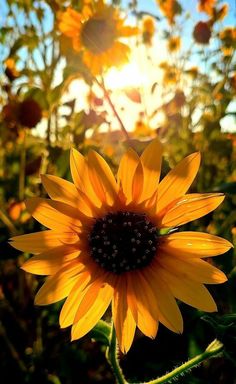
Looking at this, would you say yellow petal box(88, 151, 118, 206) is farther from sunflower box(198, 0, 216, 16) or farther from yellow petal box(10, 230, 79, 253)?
sunflower box(198, 0, 216, 16)

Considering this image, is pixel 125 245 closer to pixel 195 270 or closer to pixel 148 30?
pixel 195 270

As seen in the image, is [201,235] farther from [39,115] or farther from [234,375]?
[39,115]

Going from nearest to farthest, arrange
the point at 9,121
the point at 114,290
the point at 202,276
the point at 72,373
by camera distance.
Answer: the point at 202,276, the point at 114,290, the point at 72,373, the point at 9,121

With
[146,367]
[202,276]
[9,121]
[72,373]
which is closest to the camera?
[202,276]

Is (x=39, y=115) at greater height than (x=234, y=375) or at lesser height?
greater

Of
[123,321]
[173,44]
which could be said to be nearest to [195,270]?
[123,321]

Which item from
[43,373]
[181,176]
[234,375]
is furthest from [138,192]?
[43,373]

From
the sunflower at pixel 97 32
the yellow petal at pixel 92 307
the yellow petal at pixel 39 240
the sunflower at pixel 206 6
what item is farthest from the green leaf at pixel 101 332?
the sunflower at pixel 206 6
